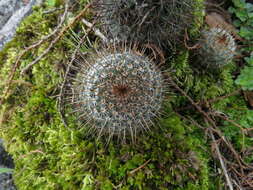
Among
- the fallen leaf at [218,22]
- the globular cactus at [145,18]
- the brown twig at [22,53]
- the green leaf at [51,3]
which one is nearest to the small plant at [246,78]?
the fallen leaf at [218,22]

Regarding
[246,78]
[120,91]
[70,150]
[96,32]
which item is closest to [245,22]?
[246,78]

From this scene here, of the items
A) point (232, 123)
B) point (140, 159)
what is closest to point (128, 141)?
point (140, 159)

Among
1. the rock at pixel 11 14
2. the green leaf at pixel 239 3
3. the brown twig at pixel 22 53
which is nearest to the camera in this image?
the brown twig at pixel 22 53

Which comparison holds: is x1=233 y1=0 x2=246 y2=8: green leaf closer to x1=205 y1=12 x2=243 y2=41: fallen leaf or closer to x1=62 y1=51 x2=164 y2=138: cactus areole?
x1=205 y1=12 x2=243 y2=41: fallen leaf

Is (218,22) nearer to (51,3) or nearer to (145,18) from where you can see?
(145,18)

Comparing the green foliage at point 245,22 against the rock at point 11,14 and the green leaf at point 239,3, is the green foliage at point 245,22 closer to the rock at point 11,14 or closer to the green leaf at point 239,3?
the green leaf at point 239,3
